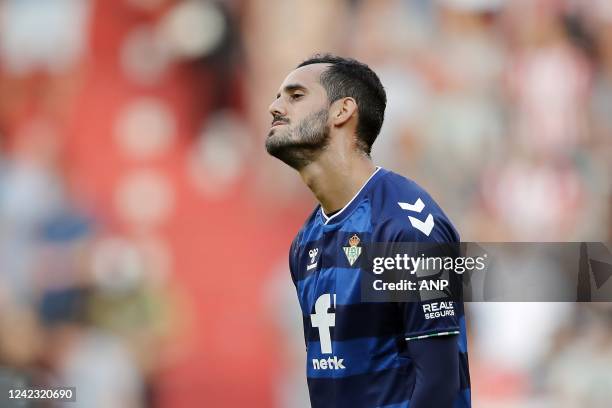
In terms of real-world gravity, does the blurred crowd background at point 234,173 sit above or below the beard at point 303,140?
above

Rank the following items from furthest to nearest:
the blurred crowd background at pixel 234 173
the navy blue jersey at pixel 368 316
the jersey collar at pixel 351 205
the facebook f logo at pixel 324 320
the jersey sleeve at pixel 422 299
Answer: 1. the blurred crowd background at pixel 234 173
2. the jersey collar at pixel 351 205
3. the facebook f logo at pixel 324 320
4. the navy blue jersey at pixel 368 316
5. the jersey sleeve at pixel 422 299

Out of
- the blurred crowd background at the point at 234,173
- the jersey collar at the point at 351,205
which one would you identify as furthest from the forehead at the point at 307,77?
the blurred crowd background at the point at 234,173

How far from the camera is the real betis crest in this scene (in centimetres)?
341

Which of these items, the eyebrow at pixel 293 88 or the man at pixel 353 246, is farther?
the eyebrow at pixel 293 88

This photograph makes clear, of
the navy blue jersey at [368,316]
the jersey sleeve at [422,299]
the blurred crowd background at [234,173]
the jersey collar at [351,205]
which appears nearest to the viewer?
the jersey sleeve at [422,299]

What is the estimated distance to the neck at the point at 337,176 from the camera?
363cm

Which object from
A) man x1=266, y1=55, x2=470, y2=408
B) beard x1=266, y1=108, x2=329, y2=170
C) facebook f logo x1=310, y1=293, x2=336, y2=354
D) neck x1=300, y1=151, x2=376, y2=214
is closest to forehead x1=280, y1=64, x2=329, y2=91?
man x1=266, y1=55, x2=470, y2=408

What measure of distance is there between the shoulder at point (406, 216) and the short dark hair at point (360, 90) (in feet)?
1.07

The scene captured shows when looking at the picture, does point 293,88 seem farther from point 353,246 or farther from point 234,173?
point 234,173

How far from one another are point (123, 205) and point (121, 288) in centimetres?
70

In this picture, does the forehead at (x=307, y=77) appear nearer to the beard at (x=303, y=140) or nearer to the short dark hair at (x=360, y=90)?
the short dark hair at (x=360, y=90)

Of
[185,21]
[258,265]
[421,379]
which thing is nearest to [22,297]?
[258,265]

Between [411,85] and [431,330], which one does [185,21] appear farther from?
[431,330]

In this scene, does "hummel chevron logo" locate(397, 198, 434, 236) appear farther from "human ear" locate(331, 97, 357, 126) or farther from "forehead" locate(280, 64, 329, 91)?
"forehead" locate(280, 64, 329, 91)
